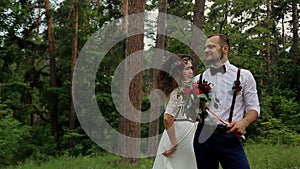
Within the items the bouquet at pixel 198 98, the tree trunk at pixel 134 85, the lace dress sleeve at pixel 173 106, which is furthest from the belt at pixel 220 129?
the tree trunk at pixel 134 85

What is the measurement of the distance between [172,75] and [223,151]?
1.34 meters

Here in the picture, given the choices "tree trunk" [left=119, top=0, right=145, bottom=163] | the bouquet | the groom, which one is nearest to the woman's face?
the bouquet

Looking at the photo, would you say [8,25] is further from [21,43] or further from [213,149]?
[213,149]

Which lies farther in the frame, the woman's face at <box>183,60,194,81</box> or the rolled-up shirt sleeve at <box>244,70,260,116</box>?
the woman's face at <box>183,60,194,81</box>

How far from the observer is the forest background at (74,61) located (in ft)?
64.0

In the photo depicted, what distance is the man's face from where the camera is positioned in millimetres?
3635

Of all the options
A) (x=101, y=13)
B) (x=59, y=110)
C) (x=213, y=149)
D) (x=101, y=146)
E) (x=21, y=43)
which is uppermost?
(x=101, y=13)

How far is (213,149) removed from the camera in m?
3.59

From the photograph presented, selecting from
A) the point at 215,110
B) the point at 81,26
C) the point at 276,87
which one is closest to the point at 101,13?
the point at 81,26

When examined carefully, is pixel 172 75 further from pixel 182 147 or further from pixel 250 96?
pixel 250 96

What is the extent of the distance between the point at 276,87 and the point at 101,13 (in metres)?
11.6

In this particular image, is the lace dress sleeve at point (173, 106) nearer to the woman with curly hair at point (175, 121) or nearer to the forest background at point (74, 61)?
the woman with curly hair at point (175, 121)

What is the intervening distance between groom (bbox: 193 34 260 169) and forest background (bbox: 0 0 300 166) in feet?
47.5

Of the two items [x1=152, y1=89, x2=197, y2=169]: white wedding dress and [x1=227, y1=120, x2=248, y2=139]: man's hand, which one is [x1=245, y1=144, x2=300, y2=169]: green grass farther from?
[x1=227, y1=120, x2=248, y2=139]: man's hand
